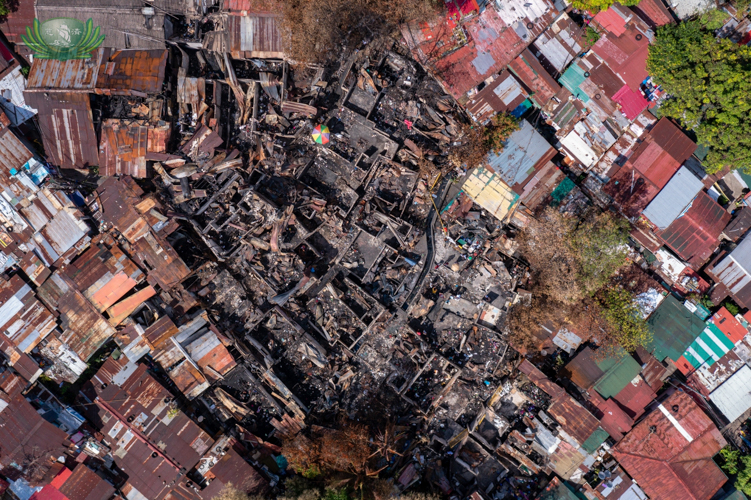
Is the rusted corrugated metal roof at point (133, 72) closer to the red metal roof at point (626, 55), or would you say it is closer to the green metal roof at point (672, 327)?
the red metal roof at point (626, 55)

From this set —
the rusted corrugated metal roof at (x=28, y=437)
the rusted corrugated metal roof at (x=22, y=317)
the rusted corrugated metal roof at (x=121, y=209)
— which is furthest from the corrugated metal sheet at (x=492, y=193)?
the rusted corrugated metal roof at (x=28, y=437)

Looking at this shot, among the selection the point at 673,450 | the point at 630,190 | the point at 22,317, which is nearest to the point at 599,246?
the point at 630,190

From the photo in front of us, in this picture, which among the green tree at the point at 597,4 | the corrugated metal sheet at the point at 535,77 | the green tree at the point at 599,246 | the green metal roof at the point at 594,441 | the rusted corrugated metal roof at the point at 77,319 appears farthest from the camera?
the green metal roof at the point at 594,441

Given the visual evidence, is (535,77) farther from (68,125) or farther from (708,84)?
(68,125)

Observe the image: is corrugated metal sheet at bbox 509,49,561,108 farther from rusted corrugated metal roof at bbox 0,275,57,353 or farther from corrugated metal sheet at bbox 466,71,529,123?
rusted corrugated metal roof at bbox 0,275,57,353

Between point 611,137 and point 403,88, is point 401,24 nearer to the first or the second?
point 403,88

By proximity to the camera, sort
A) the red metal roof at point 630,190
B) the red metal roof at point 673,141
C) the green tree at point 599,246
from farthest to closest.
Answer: the red metal roof at point 630,190, the red metal roof at point 673,141, the green tree at point 599,246
